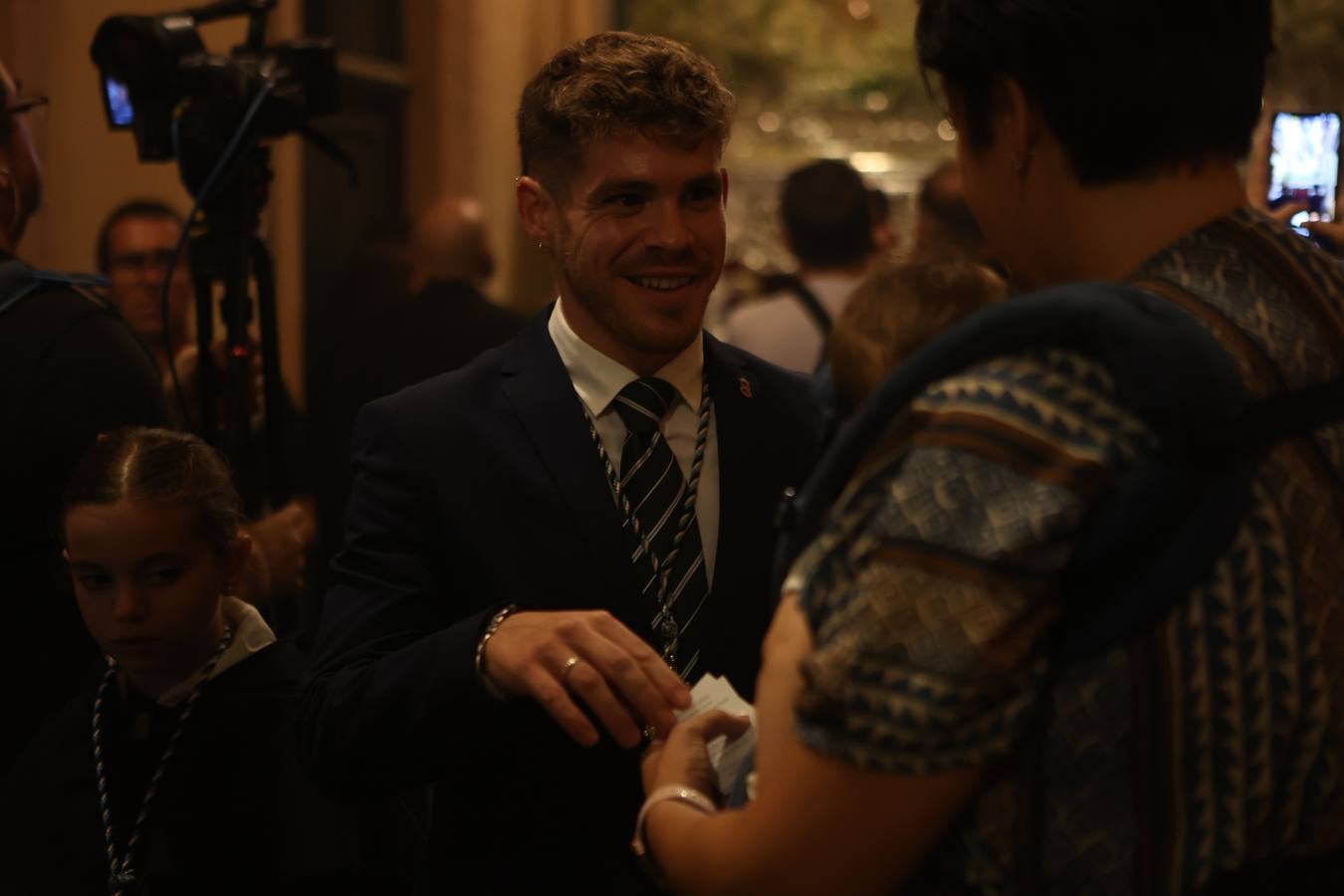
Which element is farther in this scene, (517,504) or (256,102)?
(256,102)

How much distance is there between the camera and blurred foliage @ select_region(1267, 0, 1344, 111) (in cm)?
718

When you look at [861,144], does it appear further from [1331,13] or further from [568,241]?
[568,241]

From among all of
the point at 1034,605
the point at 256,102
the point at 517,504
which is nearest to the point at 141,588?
the point at 517,504

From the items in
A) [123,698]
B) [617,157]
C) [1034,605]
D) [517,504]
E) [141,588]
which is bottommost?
[123,698]

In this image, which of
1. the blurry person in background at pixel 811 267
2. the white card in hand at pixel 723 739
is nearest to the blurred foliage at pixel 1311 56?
the blurry person in background at pixel 811 267

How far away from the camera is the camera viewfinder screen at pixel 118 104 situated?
2764 millimetres

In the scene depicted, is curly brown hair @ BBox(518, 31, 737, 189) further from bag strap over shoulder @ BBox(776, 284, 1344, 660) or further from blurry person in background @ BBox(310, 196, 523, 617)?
blurry person in background @ BBox(310, 196, 523, 617)

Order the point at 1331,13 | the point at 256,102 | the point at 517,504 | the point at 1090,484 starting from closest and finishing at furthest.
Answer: the point at 1090,484 < the point at 517,504 < the point at 256,102 < the point at 1331,13

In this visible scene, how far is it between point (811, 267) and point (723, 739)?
3.01 metres

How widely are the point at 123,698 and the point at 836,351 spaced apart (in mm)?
1170

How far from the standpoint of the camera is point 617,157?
196 centimetres

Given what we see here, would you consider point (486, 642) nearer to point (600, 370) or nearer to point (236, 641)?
point (600, 370)

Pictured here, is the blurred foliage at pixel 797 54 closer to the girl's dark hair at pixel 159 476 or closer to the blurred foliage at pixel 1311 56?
the blurred foliage at pixel 1311 56

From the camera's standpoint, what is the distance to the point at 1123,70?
1126 mm
